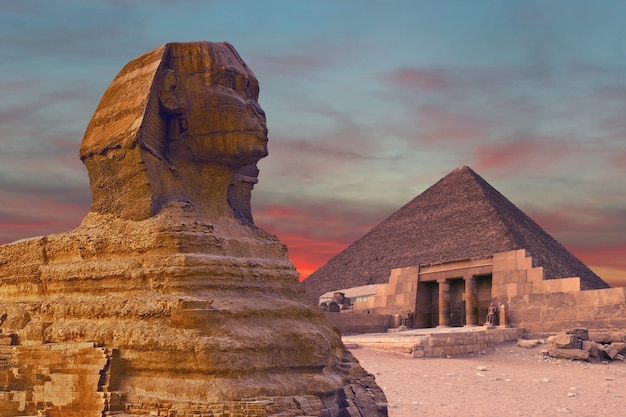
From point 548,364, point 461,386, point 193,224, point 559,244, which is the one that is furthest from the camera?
point 559,244

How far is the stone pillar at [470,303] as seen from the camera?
94.5ft

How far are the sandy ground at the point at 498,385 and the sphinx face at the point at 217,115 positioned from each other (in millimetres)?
5530

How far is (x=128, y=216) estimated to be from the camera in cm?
740

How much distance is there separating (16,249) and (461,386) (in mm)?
9131

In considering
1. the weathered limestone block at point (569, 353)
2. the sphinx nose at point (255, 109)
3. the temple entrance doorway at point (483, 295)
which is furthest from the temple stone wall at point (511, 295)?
the sphinx nose at point (255, 109)

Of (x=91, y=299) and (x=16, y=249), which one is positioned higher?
(x=16, y=249)

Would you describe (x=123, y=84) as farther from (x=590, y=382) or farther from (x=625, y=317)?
(x=625, y=317)

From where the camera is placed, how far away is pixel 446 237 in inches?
2598

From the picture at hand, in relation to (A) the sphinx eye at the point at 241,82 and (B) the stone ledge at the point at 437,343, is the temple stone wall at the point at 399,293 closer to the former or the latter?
(B) the stone ledge at the point at 437,343

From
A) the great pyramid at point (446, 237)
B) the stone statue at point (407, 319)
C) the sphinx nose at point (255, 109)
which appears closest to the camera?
the sphinx nose at point (255, 109)

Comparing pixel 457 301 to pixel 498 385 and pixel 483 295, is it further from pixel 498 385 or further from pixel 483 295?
pixel 498 385

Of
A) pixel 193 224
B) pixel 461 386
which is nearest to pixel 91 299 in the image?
pixel 193 224

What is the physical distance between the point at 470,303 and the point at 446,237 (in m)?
37.2

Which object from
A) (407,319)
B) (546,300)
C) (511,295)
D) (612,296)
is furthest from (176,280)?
(407,319)
